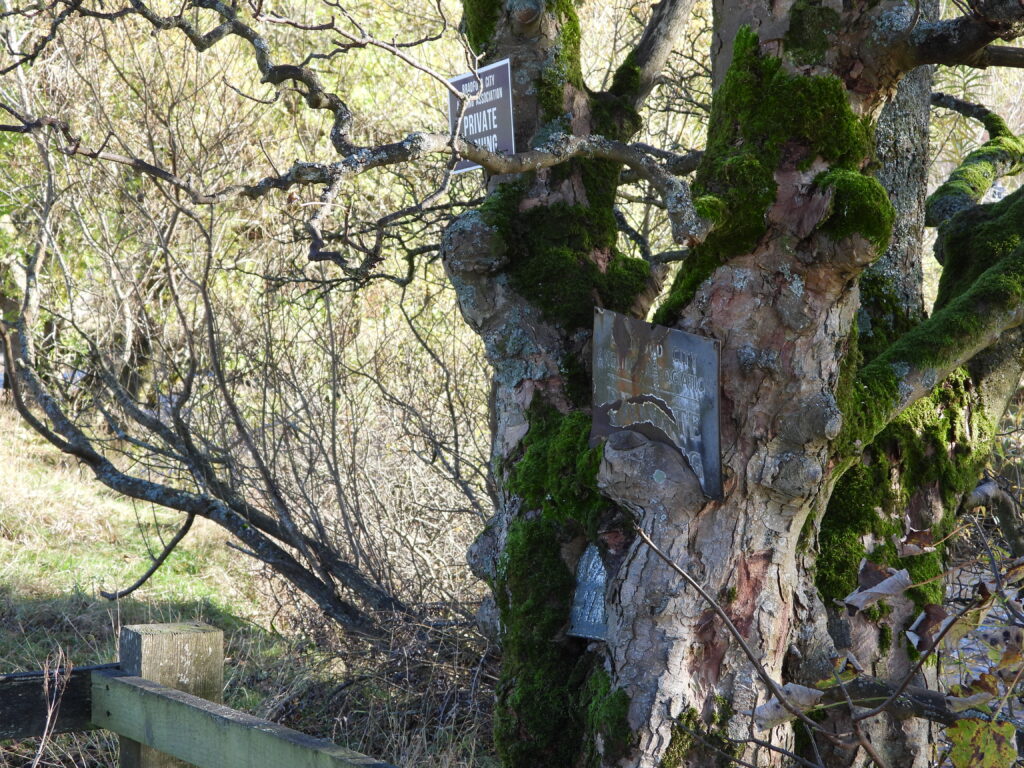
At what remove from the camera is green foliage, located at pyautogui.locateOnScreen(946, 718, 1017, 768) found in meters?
1.56

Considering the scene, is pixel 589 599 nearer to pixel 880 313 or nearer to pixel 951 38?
pixel 880 313

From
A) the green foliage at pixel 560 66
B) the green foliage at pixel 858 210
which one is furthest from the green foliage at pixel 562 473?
the green foliage at pixel 560 66

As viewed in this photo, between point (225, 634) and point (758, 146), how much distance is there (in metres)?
5.42

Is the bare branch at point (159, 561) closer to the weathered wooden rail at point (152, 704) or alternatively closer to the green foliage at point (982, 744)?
the weathered wooden rail at point (152, 704)

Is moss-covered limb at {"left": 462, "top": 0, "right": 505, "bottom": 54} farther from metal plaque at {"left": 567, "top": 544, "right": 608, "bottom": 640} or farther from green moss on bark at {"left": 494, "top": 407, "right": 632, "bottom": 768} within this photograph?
metal plaque at {"left": 567, "top": 544, "right": 608, "bottom": 640}

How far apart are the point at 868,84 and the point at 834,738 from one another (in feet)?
6.64

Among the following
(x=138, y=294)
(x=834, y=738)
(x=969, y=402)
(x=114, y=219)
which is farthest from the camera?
(x=114, y=219)

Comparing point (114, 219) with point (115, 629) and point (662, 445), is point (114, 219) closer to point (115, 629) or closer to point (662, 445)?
point (115, 629)

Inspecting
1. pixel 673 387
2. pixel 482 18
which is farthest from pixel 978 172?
pixel 673 387

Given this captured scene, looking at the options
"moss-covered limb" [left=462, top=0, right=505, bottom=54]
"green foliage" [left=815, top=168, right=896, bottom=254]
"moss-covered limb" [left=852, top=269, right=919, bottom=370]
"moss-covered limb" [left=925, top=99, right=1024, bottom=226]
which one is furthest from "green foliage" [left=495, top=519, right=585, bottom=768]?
"moss-covered limb" [left=925, top=99, right=1024, bottom=226]

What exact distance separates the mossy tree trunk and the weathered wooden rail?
0.90 m

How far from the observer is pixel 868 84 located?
287cm

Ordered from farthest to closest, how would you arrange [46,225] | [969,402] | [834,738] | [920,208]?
[46,225]
[920,208]
[969,402]
[834,738]

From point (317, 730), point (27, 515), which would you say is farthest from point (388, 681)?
point (27, 515)
